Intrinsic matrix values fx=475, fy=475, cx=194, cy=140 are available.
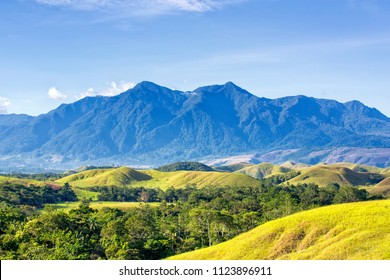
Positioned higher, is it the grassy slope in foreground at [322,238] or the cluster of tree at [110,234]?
the grassy slope in foreground at [322,238]

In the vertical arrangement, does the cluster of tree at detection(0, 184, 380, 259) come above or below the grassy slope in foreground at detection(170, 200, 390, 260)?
below

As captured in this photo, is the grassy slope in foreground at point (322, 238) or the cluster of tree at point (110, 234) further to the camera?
the cluster of tree at point (110, 234)

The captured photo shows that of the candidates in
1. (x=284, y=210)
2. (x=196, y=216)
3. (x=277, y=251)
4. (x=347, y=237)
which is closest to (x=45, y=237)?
A: (x=196, y=216)

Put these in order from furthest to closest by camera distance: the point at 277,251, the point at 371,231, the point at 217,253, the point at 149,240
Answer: the point at 149,240 < the point at 217,253 < the point at 277,251 < the point at 371,231

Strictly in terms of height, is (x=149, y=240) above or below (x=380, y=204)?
below

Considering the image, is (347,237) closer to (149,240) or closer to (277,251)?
(277,251)

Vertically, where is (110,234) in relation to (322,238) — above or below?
below

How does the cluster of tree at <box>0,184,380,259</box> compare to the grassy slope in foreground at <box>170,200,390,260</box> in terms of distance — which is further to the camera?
the cluster of tree at <box>0,184,380,259</box>
